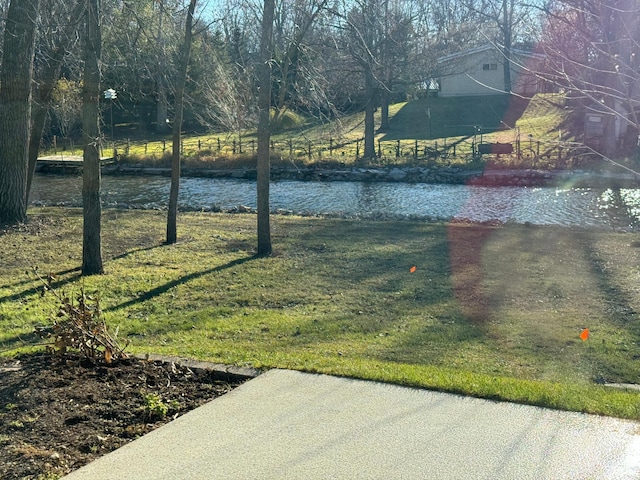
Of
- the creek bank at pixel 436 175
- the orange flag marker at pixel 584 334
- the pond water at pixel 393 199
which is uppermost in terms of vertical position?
the creek bank at pixel 436 175

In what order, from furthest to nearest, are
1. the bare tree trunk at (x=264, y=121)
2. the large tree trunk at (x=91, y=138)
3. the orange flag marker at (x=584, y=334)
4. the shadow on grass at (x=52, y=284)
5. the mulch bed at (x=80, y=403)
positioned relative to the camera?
the bare tree trunk at (x=264, y=121), the large tree trunk at (x=91, y=138), the shadow on grass at (x=52, y=284), the orange flag marker at (x=584, y=334), the mulch bed at (x=80, y=403)

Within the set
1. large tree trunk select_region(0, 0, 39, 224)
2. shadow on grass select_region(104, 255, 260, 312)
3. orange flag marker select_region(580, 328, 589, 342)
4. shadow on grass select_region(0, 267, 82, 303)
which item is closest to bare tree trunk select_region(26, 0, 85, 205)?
large tree trunk select_region(0, 0, 39, 224)

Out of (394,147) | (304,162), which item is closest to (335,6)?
(304,162)

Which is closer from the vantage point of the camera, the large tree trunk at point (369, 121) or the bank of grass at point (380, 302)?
the bank of grass at point (380, 302)

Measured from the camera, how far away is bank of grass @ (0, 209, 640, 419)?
249 inches

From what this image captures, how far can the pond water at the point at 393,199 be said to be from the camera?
2034 cm

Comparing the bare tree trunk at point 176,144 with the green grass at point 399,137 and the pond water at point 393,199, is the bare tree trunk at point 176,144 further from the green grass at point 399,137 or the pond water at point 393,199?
the green grass at point 399,137

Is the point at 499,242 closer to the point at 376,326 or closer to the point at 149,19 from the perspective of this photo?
the point at 376,326

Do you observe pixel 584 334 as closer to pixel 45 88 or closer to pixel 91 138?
pixel 91 138

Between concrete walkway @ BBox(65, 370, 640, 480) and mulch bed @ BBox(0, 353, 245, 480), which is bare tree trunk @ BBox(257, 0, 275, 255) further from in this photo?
concrete walkway @ BBox(65, 370, 640, 480)

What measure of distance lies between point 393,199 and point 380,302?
15.8 meters

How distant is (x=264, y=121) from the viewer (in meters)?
11.4

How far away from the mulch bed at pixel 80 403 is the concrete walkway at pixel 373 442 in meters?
0.19

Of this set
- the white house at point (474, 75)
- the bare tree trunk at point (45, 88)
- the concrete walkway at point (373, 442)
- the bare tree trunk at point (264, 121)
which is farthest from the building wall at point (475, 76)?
the concrete walkway at point (373, 442)
